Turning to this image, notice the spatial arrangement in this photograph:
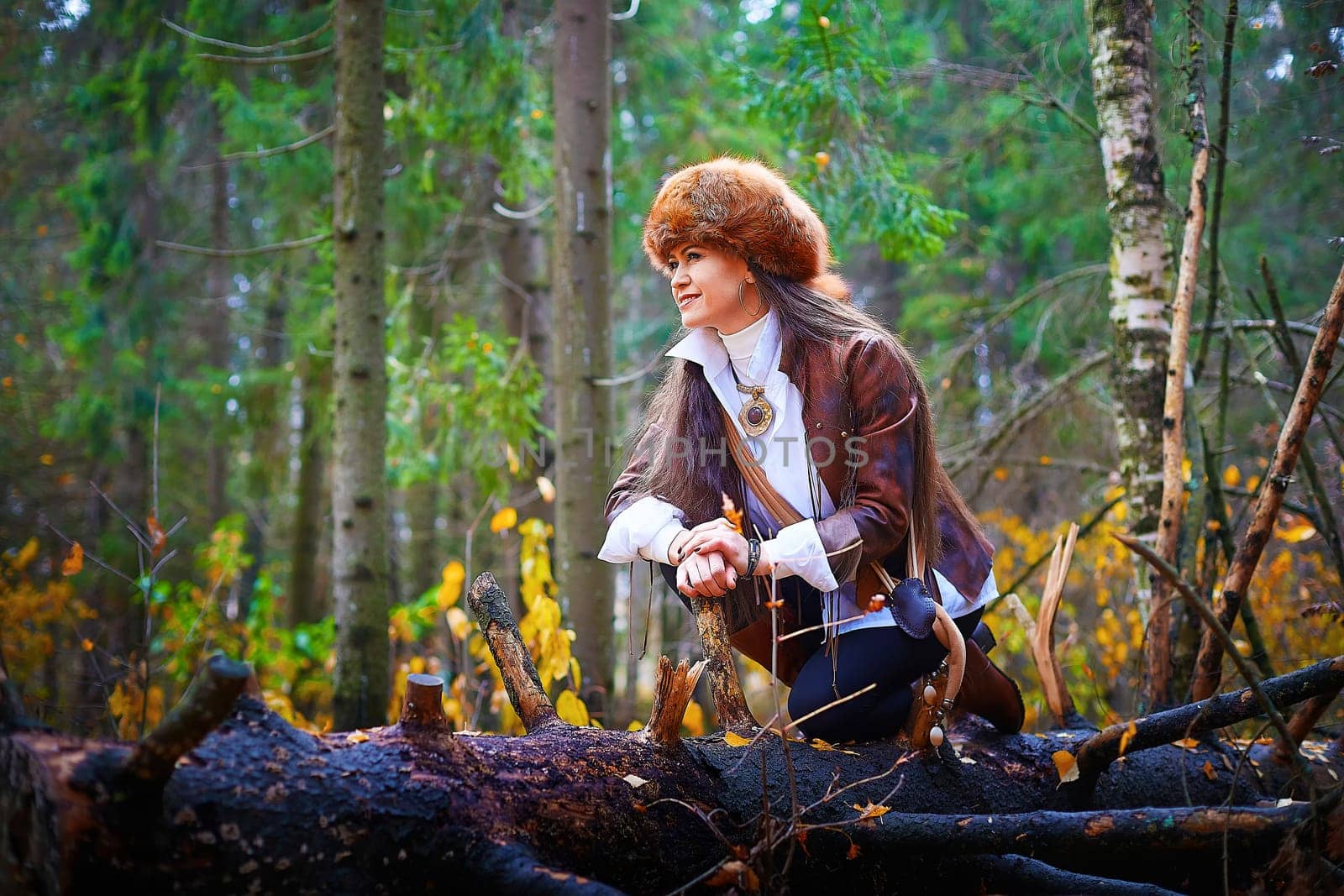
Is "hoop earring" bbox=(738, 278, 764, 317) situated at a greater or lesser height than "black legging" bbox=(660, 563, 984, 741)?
greater

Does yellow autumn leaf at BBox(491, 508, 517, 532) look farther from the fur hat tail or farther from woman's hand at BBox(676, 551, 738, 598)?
woman's hand at BBox(676, 551, 738, 598)

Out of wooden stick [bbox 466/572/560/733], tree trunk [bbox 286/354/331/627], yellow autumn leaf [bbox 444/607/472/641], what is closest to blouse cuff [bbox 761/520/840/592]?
wooden stick [bbox 466/572/560/733]

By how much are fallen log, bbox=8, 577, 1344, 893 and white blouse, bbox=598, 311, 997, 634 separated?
37 cm

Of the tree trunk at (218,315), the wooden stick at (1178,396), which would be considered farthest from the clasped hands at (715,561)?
the tree trunk at (218,315)

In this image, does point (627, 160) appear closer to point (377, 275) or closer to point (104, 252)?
point (377, 275)

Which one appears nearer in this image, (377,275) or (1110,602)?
(377,275)

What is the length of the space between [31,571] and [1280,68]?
1137 centimetres

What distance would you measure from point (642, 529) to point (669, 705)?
553 mm

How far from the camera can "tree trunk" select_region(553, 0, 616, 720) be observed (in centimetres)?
470

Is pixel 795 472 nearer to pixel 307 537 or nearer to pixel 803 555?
pixel 803 555

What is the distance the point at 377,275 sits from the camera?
14.6ft

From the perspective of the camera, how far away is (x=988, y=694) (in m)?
2.64

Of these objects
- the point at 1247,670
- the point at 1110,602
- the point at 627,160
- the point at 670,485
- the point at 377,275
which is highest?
the point at 627,160

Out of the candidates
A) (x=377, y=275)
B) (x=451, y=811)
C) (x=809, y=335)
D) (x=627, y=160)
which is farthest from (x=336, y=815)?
(x=627, y=160)
